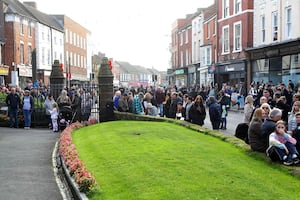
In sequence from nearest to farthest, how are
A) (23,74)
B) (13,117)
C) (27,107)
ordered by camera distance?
1. (27,107)
2. (13,117)
3. (23,74)

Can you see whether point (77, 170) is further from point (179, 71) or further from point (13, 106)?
point (179, 71)

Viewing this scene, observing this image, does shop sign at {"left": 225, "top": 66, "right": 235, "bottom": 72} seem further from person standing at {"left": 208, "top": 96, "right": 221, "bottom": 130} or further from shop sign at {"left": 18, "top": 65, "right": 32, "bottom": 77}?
person standing at {"left": 208, "top": 96, "right": 221, "bottom": 130}

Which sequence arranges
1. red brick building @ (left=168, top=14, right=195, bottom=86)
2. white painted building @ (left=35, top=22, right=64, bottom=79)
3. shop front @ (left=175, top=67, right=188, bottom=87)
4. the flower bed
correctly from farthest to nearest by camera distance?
1. shop front @ (left=175, top=67, right=188, bottom=87)
2. red brick building @ (left=168, top=14, right=195, bottom=86)
3. white painted building @ (left=35, top=22, right=64, bottom=79)
4. the flower bed

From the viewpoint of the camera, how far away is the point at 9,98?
21703mm

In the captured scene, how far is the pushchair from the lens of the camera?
21422 millimetres

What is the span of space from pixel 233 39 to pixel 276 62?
329 inches

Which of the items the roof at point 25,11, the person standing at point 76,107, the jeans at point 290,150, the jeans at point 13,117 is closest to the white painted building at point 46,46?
the roof at point 25,11

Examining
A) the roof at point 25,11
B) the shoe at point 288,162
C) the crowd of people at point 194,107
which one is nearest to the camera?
the shoe at point 288,162

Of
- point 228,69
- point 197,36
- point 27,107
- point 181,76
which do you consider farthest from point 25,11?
point 27,107

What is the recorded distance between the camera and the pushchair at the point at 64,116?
2142 cm

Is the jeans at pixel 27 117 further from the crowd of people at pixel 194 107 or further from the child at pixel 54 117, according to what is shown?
the child at pixel 54 117

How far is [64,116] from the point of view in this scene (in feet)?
71.4

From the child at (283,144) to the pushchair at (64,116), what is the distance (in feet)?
44.1

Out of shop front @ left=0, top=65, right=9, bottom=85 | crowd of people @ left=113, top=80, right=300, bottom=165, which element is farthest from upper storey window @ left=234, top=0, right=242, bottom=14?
shop front @ left=0, top=65, right=9, bottom=85
